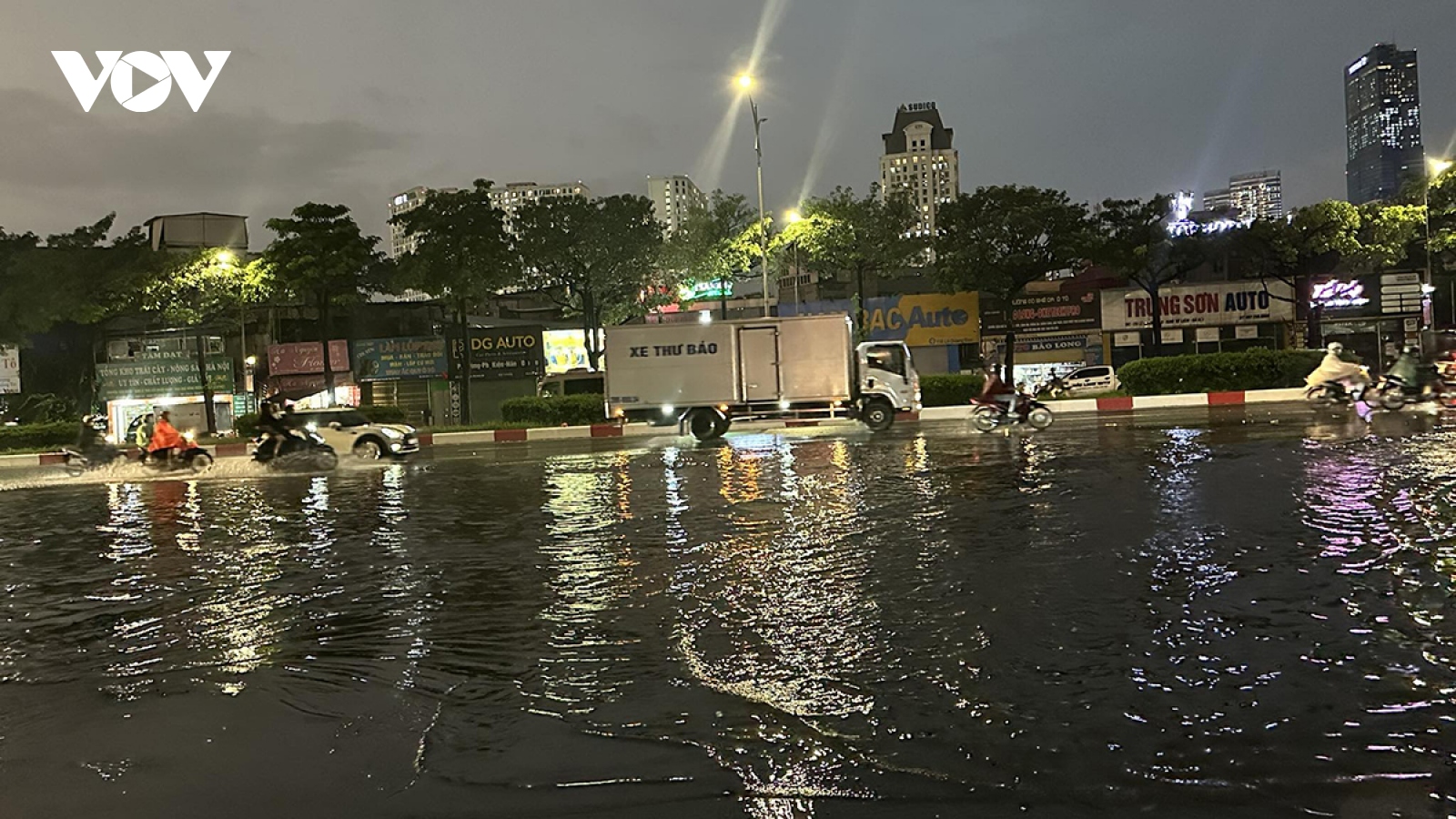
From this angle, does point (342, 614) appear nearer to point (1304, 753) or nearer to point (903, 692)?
point (903, 692)

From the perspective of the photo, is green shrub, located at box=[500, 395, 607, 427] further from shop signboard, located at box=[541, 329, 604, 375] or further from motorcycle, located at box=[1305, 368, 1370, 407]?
motorcycle, located at box=[1305, 368, 1370, 407]

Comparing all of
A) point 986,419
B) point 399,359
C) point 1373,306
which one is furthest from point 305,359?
point 1373,306

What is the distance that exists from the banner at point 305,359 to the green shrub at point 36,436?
12374mm

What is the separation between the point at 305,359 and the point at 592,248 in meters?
13.5

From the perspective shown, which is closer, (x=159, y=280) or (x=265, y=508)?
(x=265, y=508)

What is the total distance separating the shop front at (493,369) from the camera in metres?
45.8

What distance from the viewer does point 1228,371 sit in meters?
30.6

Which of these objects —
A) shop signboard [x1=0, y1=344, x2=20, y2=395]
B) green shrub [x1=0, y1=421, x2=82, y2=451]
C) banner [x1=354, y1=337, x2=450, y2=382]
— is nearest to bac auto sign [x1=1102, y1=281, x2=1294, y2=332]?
banner [x1=354, y1=337, x2=450, y2=382]

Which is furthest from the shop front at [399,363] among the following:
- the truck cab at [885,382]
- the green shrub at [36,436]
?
the truck cab at [885,382]

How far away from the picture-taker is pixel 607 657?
223 inches

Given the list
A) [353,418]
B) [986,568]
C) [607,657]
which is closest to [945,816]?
[607,657]

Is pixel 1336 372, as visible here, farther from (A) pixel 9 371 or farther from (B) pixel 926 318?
(A) pixel 9 371

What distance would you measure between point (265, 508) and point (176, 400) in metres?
35.6

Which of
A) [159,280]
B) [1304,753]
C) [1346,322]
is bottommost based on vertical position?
[1304,753]
